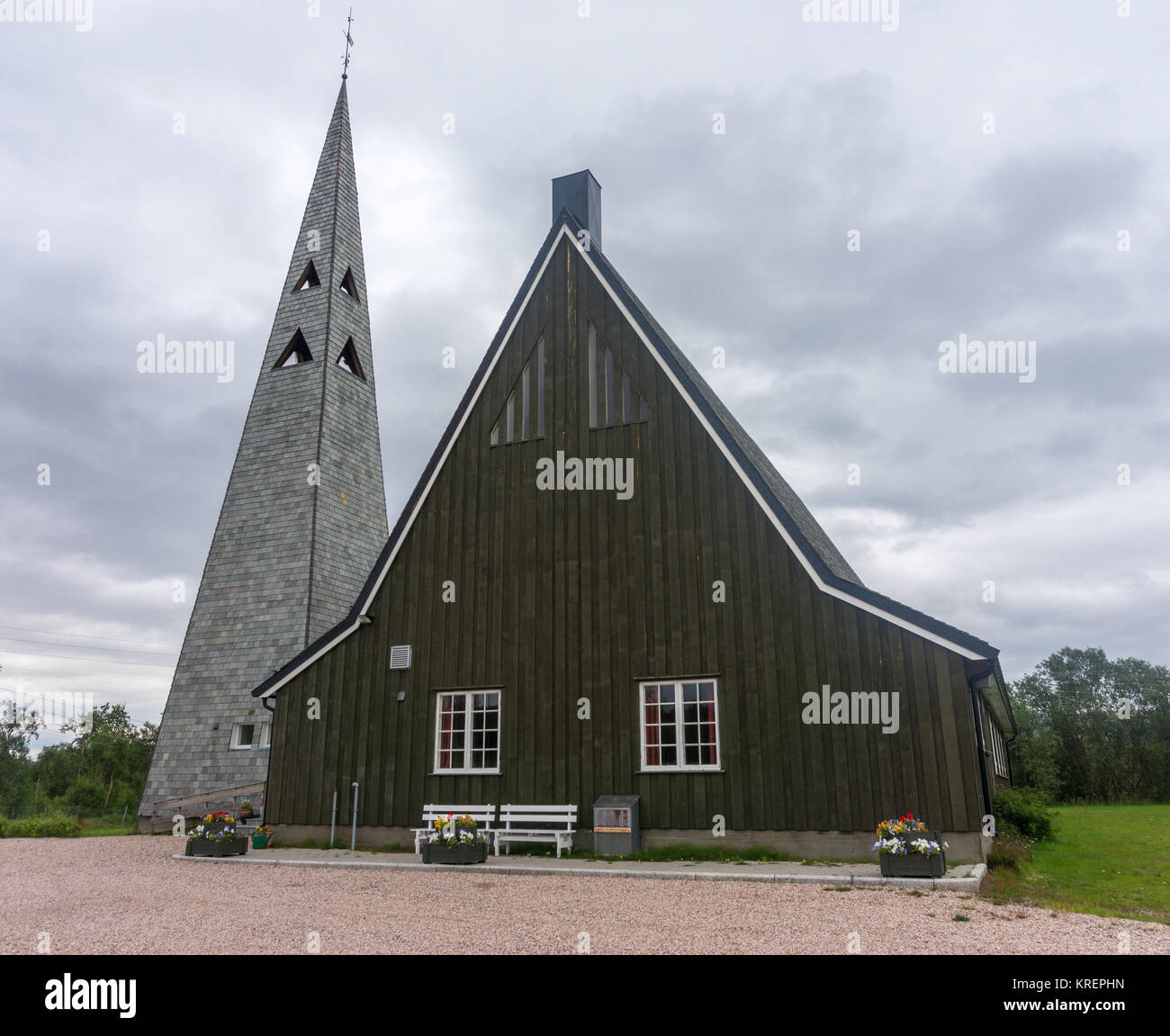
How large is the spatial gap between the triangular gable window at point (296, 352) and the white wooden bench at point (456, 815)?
60.7 ft

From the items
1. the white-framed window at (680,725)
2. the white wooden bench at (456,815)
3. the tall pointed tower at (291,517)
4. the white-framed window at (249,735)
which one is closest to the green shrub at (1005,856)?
the white-framed window at (680,725)

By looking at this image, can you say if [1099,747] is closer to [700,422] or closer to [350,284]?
[700,422]

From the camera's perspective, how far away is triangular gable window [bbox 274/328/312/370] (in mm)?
27266

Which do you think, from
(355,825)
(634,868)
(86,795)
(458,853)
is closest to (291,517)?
(355,825)

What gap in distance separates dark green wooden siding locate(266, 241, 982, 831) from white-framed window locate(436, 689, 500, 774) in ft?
0.65

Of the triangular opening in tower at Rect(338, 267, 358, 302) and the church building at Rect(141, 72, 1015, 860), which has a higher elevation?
the triangular opening in tower at Rect(338, 267, 358, 302)

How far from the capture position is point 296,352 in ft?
90.9

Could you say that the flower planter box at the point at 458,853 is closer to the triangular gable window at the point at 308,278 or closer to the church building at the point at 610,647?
the church building at the point at 610,647

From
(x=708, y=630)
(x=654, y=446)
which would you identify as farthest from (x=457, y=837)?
(x=654, y=446)

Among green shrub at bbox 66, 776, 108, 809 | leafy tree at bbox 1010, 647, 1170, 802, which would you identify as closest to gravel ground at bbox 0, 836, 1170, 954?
leafy tree at bbox 1010, 647, 1170, 802

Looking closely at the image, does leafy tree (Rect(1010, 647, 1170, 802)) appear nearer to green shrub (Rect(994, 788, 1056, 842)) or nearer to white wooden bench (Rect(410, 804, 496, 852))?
green shrub (Rect(994, 788, 1056, 842))

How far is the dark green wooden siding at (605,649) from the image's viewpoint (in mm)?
11094
